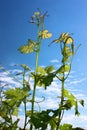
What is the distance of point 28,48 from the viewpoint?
4.23 meters

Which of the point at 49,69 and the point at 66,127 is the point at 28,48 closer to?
the point at 49,69

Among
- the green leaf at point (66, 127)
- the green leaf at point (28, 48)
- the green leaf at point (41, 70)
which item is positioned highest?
the green leaf at point (28, 48)

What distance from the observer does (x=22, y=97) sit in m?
3.56

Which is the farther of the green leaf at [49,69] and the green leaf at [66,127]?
the green leaf at [49,69]

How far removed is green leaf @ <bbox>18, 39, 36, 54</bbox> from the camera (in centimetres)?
418

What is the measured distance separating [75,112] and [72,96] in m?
0.26

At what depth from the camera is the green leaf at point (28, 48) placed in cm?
418

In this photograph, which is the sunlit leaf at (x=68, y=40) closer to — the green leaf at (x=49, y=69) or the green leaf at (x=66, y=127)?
the green leaf at (x=49, y=69)

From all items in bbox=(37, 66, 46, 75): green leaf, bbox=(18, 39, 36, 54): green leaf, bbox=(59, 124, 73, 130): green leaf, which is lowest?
bbox=(59, 124, 73, 130): green leaf

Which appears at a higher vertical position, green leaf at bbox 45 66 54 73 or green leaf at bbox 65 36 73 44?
green leaf at bbox 65 36 73 44

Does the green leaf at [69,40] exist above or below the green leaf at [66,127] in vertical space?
above

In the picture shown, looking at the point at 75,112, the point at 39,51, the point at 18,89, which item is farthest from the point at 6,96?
the point at 75,112

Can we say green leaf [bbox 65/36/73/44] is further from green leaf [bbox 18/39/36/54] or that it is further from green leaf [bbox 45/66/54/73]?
green leaf [bbox 18/39/36/54]

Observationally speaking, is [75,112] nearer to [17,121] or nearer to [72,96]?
[72,96]
